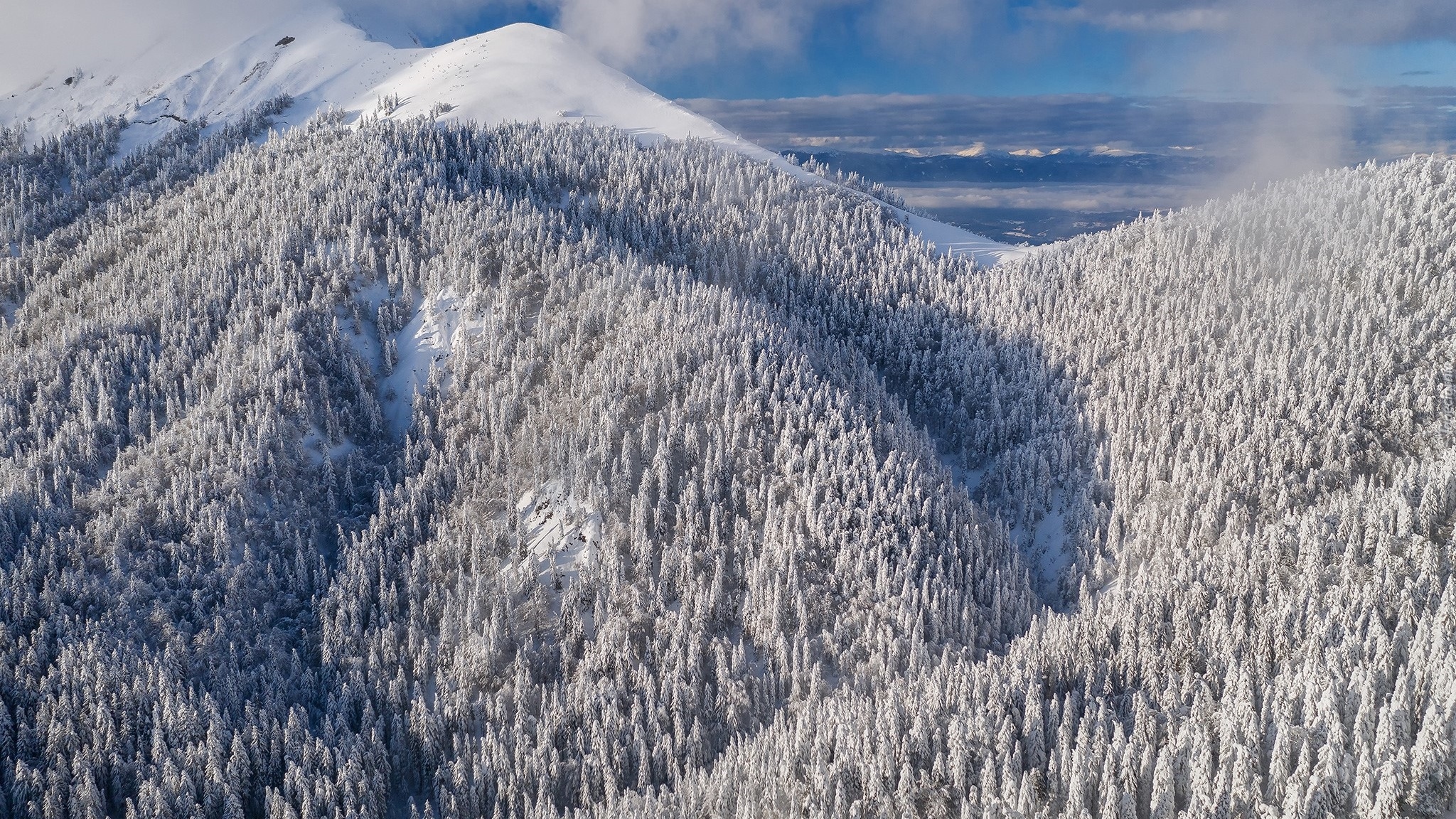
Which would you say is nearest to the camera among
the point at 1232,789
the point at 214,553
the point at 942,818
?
the point at 1232,789

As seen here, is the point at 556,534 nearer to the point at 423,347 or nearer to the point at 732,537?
the point at 732,537

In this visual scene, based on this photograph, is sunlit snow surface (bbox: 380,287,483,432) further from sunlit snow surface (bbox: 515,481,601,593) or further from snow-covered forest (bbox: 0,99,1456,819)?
sunlit snow surface (bbox: 515,481,601,593)

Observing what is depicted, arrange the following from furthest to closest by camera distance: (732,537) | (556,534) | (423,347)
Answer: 1. (423,347)
2. (556,534)
3. (732,537)

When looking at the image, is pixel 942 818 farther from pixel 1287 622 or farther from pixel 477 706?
pixel 477 706

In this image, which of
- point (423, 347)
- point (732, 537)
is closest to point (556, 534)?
point (732, 537)

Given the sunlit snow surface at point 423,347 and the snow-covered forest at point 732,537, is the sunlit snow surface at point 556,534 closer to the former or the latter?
the snow-covered forest at point 732,537

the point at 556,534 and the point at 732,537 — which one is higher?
the point at 556,534

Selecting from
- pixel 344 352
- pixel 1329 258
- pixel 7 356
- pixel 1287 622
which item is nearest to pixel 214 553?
pixel 344 352

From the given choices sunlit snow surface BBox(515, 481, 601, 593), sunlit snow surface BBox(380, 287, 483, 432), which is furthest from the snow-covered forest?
sunlit snow surface BBox(380, 287, 483, 432)
